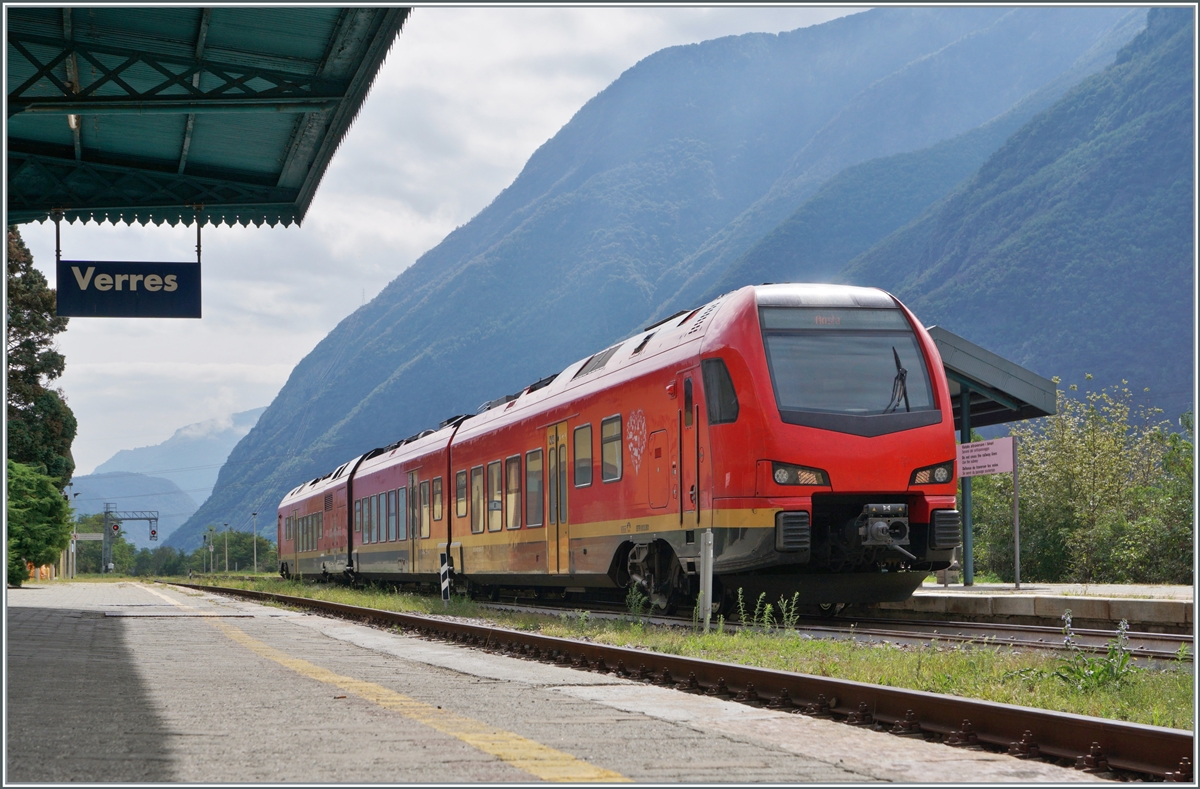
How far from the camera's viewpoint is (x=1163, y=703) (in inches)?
257

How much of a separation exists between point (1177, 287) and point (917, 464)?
506 feet

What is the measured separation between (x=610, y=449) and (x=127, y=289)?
6327 millimetres

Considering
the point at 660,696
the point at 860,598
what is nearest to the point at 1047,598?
the point at 860,598

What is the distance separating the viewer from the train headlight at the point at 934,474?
12773 millimetres

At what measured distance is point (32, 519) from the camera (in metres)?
46.2

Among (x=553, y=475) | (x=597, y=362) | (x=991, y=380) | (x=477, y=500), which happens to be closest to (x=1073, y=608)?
(x=597, y=362)

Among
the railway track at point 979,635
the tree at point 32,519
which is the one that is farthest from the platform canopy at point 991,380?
the tree at point 32,519

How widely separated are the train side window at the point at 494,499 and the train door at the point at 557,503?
2294 millimetres

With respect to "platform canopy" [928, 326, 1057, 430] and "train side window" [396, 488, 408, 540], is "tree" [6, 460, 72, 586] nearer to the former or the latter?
"train side window" [396, 488, 408, 540]

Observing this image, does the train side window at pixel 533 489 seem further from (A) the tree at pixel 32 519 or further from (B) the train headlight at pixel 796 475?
(A) the tree at pixel 32 519

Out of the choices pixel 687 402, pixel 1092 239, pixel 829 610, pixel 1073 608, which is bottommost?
pixel 829 610

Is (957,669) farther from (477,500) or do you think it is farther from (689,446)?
(477,500)

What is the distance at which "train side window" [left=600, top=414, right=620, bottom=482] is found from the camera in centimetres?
1530

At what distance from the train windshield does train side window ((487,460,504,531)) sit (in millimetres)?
8092
